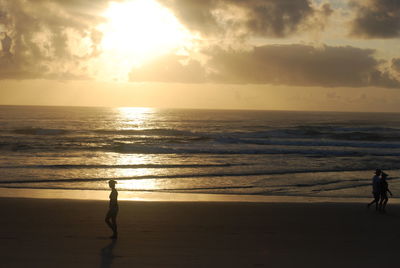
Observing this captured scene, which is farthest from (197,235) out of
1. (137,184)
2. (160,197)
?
(137,184)

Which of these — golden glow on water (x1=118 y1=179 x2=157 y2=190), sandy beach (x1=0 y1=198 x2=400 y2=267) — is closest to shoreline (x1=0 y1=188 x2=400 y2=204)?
golden glow on water (x1=118 y1=179 x2=157 y2=190)

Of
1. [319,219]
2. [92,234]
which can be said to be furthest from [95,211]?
[319,219]

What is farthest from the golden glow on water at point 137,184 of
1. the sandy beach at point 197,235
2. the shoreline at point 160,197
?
the sandy beach at point 197,235

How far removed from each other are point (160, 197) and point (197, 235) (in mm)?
6032

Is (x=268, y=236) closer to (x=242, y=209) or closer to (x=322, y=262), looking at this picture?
(x=322, y=262)

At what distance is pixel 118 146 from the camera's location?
137ft

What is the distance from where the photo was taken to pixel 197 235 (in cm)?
1056

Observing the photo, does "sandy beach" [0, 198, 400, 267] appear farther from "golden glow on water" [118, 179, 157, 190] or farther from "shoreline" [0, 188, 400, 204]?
"golden glow on water" [118, 179, 157, 190]

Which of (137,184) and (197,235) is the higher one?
(137,184)

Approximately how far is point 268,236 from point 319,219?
2.72m

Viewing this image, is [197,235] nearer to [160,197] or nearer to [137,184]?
[160,197]

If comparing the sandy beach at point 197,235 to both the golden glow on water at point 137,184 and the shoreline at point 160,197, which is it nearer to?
the shoreline at point 160,197

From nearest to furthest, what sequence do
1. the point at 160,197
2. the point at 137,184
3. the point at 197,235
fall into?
the point at 197,235
the point at 160,197
the point at 137,184

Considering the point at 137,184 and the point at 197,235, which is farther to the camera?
the point at 137,184
